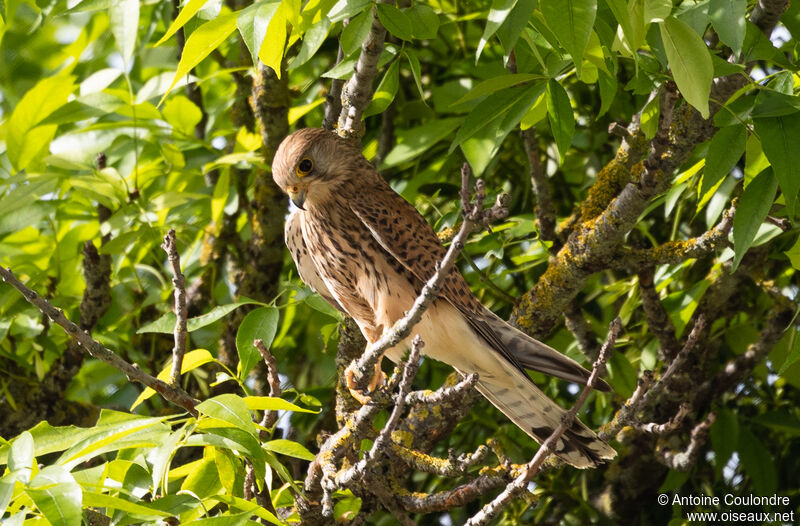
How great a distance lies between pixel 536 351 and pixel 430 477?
138 centimetres

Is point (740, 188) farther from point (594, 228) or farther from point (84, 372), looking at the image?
point (84, 372)

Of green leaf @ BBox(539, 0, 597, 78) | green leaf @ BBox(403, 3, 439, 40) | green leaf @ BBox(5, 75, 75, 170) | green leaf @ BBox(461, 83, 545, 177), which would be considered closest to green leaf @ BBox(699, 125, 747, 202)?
green leaf @ BBox(461, 83, 545, 177)

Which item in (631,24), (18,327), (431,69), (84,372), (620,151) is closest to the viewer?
(631,24)

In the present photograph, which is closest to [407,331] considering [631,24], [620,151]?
[631,24]

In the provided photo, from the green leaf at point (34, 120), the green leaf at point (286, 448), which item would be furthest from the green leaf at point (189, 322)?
the green leaf at point (34, 120)

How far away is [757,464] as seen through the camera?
3500mm

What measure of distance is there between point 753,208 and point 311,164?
1.36 meters

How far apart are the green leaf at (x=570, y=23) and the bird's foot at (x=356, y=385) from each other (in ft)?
3.35

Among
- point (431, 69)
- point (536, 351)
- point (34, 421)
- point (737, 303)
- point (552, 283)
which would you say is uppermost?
point (431, 69)

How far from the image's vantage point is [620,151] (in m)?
3.00

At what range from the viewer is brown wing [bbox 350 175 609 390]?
113 inches

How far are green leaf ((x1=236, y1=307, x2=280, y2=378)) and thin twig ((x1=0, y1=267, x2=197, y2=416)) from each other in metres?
0.24

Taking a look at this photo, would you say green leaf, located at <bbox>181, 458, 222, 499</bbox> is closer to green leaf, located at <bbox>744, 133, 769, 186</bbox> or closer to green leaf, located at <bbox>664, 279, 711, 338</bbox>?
green leaf, located at <bbox>744, 133, 769, 186</bbox>

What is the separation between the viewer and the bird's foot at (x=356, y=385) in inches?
100
